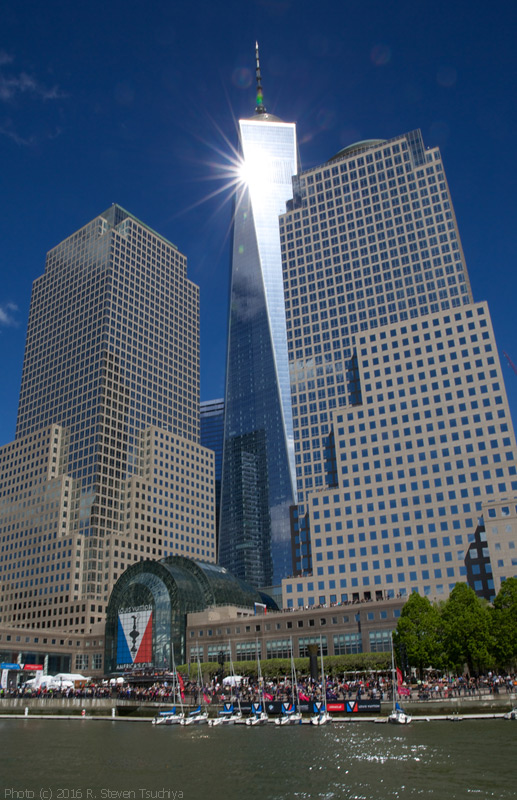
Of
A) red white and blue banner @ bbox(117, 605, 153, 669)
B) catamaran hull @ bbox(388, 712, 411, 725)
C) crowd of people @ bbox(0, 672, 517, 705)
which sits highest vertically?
red white and blue banner @ bbox(117, 605, 153, 669)

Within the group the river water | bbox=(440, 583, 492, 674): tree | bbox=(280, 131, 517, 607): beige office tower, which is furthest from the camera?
bbox=(280, 131, 517, 607): beige office tower

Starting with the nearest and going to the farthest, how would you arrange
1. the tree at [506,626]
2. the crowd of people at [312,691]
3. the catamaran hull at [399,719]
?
the catamaran hull at [399,719], the crowd of people at [312,691], the tree at [506,626]

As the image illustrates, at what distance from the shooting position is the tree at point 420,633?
295ft

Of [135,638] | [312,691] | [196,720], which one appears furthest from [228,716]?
[135,638]

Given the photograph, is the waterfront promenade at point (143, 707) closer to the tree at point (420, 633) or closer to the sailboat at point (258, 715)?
the sailboat at point (258, 715)

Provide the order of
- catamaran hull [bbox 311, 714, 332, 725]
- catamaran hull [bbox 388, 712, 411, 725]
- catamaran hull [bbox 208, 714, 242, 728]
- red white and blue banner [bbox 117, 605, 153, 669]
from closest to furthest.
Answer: catamaran hull [bbox 388, 712, 411, 725] → catamaran hull [bbox 311, 714, 332, 725] → catamaran hull [bbox 208, 714, 242, 728] → red white and blue banner [bbox 117, 605, 153, 669]

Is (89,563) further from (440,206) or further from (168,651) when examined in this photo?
(440,206)

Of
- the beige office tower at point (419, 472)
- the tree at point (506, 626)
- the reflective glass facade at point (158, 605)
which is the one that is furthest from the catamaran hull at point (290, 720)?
the reflective glass facade at point (158, 605)

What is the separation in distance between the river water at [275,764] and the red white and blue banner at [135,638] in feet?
253

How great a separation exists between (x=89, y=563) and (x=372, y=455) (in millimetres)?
94268

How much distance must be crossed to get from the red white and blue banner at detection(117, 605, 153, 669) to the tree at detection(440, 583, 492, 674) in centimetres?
7486

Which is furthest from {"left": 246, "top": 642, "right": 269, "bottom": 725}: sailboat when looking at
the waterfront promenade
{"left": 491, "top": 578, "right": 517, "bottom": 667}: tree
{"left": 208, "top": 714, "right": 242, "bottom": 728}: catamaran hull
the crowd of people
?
{"left": 491, "top": 578, "right": 517, "bottom": 667}: tree

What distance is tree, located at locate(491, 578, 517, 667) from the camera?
85.8 meters

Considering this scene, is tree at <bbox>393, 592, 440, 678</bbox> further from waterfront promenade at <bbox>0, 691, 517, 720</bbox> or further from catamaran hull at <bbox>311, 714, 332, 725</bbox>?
catamaran hull at <bbox>311, 714, 332, 725</bbox>
